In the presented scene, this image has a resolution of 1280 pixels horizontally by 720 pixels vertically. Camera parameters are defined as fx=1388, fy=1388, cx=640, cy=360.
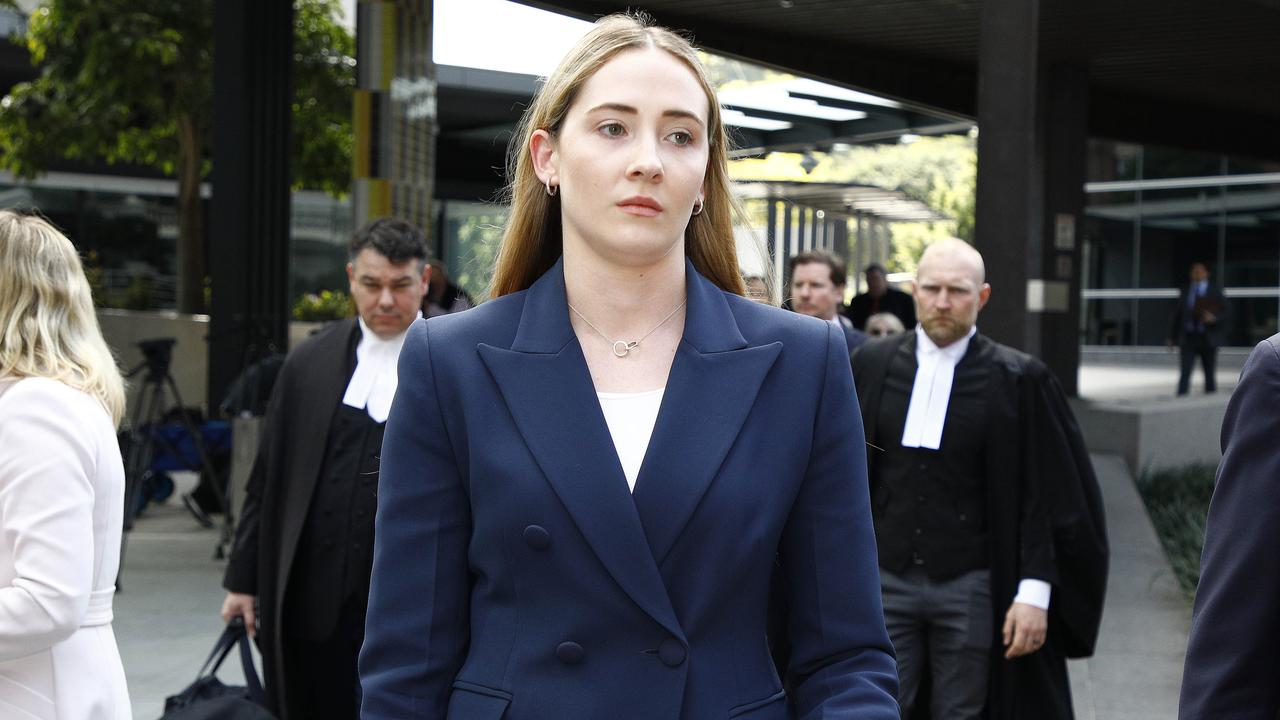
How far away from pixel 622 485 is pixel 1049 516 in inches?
146

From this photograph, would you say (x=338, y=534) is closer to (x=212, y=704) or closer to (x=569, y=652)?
(x=212, y=704)

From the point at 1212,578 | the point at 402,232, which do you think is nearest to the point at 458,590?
the point at 1212,578

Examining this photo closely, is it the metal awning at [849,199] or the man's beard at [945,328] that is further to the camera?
the metal awning at [849,199]

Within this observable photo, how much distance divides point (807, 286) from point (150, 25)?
13820mm

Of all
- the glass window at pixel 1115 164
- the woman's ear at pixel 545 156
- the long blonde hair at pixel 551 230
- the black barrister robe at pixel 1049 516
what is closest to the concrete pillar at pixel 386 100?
the black barrister robe at pixel 1049 516

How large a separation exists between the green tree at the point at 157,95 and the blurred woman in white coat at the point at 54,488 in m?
15.6

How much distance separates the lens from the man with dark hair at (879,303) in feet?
52.0

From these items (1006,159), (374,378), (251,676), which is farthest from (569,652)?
(1006,159)

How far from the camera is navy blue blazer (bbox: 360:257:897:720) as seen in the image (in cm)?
194

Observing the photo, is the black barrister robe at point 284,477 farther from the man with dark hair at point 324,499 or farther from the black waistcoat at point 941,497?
the black waistcoat at point 941,497

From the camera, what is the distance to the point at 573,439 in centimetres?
198

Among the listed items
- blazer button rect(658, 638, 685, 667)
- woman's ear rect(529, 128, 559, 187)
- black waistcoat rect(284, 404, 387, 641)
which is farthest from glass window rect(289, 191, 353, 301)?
blazer button rect(658, 638, 685, 667)

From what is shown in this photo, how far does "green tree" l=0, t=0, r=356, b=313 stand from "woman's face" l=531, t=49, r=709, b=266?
16846mm

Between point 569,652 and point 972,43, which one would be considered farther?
point 972,43
